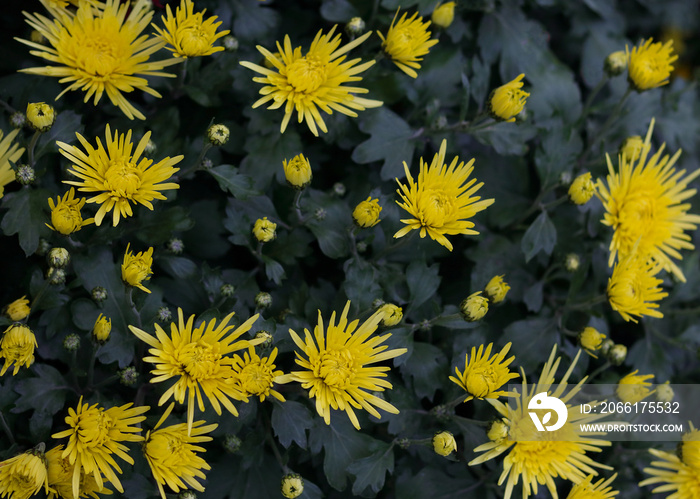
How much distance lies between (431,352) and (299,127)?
703mm

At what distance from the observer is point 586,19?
7.01 feet

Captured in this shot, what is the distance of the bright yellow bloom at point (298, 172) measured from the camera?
131 cm

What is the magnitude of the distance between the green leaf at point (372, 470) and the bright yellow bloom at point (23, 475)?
61 cm

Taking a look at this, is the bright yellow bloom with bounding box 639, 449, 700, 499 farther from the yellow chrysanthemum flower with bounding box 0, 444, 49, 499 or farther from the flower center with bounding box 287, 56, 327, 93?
the yellow chrysanthemum flower with bounding box 0, 444, 49, 499

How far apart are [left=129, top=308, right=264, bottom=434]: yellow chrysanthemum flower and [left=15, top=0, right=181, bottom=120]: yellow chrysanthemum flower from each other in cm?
50

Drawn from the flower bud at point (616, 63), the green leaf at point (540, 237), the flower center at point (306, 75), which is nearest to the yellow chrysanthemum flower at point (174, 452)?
the flower center at point (306, 75)

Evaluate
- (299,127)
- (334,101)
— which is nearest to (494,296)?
(334,101)

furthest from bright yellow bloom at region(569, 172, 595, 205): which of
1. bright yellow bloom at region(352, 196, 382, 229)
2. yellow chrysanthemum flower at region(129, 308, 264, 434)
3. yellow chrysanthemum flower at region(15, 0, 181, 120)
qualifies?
yellow chrysanthemum flower at region(15, 0, 181, 120)

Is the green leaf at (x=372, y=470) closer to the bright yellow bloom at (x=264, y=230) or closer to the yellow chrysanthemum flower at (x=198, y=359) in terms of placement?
the yellow chrysanthemum flower at (x=198, y=359)

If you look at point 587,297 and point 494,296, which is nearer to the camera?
point 494,296

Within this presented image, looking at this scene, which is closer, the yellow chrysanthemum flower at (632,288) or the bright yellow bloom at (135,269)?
the bright yellow bloom at (135,269)

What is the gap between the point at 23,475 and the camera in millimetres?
1140

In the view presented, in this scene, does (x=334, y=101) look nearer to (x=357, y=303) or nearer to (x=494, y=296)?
(x=357, y=303)

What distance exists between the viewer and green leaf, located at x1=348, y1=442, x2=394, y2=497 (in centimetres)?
133
